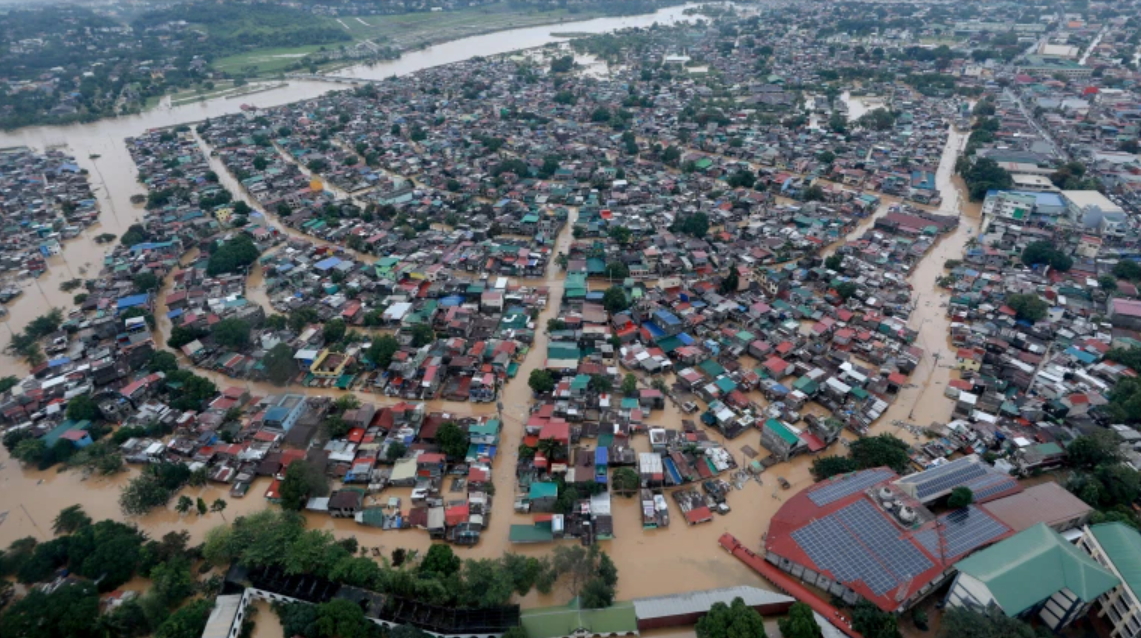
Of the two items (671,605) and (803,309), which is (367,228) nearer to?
(803,309)

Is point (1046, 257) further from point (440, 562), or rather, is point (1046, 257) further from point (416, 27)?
point (416, 27)

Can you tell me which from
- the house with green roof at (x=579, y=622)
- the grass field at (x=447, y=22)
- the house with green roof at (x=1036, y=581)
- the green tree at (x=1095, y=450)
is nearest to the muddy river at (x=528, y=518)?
the house with green roof at (x=579, y=622)

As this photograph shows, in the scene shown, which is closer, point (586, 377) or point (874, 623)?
point (874, 623)

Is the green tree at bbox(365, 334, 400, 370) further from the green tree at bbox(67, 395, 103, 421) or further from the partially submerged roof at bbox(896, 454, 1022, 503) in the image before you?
the partially submerged roof at bbox(896, 454, 1022, 503)

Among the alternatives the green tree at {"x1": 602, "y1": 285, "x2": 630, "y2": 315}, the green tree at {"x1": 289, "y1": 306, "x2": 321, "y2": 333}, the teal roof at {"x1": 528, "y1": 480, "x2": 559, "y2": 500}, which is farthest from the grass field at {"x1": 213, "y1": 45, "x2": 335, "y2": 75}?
the teal roof at {"x1": 528, "y1": 480, "x2": 559, "y2": 500}

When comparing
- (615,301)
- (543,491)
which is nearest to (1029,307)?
(615,301)
